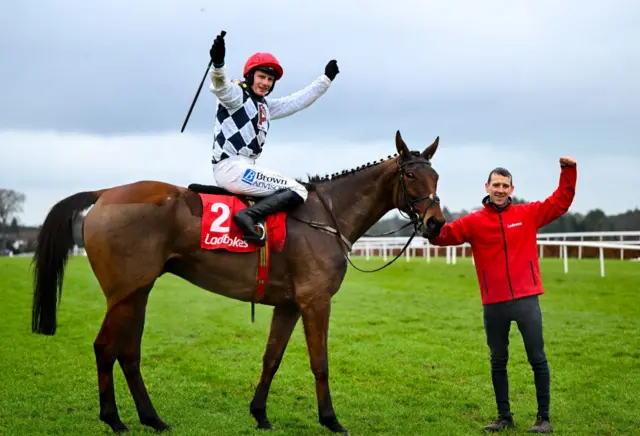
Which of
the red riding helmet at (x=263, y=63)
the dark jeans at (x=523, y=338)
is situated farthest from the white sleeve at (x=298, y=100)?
the dark jeans at (x=523, y=338)

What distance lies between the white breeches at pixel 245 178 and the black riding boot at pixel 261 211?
0.24 feet

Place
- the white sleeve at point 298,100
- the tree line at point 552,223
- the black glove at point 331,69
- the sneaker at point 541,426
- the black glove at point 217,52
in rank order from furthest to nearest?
the tree line at point 552,223, the black glove at point 331,69, the white sleeve at point 298,100, the sneaker at point 541,426, the black glove at point 217,52

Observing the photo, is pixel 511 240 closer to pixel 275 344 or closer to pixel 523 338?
pixel 523 338

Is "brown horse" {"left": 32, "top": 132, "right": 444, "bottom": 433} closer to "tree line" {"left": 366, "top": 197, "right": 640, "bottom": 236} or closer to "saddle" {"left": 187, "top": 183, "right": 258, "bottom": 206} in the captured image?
"saddle" {"left": 187, "top": 183, "right": 258, "bottom": 206}

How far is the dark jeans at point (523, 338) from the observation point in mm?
5152

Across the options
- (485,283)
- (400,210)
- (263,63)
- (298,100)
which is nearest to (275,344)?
(400,210)

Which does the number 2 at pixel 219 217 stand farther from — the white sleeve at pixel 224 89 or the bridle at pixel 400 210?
the white sleeve at pixel 224 89

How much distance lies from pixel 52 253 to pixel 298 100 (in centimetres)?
235

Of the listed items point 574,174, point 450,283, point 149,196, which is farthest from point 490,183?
point 450,283

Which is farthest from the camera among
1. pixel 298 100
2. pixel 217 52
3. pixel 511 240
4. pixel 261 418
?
pixel 298 100

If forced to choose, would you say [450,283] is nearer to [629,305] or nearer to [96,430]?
[629,305]

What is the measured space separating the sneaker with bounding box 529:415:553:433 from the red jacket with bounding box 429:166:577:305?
0.98m

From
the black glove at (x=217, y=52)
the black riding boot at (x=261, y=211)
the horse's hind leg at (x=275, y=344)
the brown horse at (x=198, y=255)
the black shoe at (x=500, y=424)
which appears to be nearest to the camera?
the black glove at (x=217, y=52)

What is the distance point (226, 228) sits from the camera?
5070 mm
